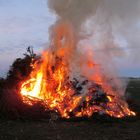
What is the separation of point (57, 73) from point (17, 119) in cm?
432

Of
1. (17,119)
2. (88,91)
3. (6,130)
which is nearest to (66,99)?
(88,91)

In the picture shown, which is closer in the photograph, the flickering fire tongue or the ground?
the ground

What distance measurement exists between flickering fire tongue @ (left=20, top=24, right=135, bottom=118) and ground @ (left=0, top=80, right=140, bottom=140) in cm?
142

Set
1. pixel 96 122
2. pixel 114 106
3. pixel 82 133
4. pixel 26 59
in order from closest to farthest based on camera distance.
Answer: pixel 82 133 < pixel 96 122 < pixel 114 106 < pixel 26 59

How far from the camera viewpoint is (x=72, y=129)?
21.7 meters

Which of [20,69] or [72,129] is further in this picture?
[20,69]

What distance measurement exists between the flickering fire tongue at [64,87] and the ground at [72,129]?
1.42 metres

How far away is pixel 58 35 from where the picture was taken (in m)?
26.9

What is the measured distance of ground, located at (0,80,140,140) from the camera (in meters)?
19.7

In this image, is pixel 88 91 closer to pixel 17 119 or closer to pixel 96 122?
pixel 96 122

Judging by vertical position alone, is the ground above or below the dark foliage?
below

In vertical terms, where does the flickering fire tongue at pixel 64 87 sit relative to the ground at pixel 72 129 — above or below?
above

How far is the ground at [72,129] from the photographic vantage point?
19.7m

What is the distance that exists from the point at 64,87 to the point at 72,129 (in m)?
5.56
